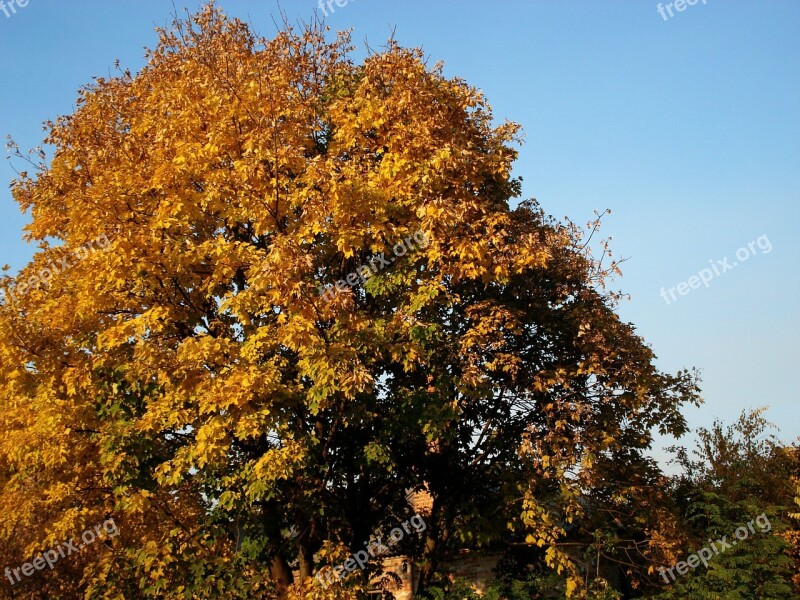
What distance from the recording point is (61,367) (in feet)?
41.1

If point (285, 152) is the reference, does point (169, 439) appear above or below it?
below

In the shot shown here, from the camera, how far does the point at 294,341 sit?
36.4 feet

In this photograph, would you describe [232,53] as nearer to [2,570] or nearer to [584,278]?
[584,278]

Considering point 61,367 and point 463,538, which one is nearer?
point 61,367

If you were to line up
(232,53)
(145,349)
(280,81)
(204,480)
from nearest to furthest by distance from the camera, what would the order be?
1. (145,349)
2. (204,480)
3. (280,81)
4. (232,53)

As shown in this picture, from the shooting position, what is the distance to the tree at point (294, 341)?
1161 cm

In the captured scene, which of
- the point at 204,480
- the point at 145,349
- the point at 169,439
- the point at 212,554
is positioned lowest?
the point at 212,554

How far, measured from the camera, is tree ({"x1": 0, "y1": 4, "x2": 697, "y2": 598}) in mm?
11609

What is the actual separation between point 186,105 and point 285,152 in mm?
2681

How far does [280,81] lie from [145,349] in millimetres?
5966

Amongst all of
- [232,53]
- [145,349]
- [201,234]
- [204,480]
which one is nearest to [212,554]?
[204,480]

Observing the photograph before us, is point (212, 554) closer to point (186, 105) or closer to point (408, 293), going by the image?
point (408, 293)

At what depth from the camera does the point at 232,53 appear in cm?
1509

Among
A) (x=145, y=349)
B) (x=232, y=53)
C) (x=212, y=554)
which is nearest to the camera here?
(x=145, y=349)
